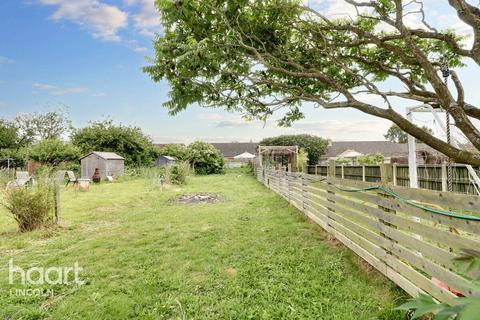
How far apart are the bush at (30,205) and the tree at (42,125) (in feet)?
108

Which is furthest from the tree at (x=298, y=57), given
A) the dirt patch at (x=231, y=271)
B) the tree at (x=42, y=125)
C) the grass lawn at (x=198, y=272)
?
the tree at (x=42, y=125)

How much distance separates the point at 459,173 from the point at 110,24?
11.1m

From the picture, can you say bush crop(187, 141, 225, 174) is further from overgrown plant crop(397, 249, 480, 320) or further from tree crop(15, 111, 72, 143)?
overgrown plant crop(397, 249, 480, 320)

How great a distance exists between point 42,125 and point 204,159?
912 inches

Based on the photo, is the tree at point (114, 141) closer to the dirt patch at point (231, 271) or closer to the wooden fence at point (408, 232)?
the wooden fence at point (408, 232)

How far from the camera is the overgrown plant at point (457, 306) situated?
0.60 metres

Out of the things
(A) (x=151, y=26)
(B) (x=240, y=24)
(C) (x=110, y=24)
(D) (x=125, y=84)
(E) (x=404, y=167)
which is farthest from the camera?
(D) (x=125, y=84)

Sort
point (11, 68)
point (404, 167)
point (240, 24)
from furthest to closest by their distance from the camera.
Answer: point (11, 68) → point (404, 167) → point (240, 24)

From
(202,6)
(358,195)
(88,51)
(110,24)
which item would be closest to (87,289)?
(358,195)

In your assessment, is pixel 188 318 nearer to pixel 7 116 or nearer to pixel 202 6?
pixel 202 6

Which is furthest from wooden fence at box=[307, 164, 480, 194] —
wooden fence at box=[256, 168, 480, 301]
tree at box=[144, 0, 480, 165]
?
wooden fence at box=[256, 168, 480, 301]

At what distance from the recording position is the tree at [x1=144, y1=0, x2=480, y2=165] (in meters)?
4.00

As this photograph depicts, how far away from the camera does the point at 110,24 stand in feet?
28.9

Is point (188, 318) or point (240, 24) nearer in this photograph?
point (188, 318)
